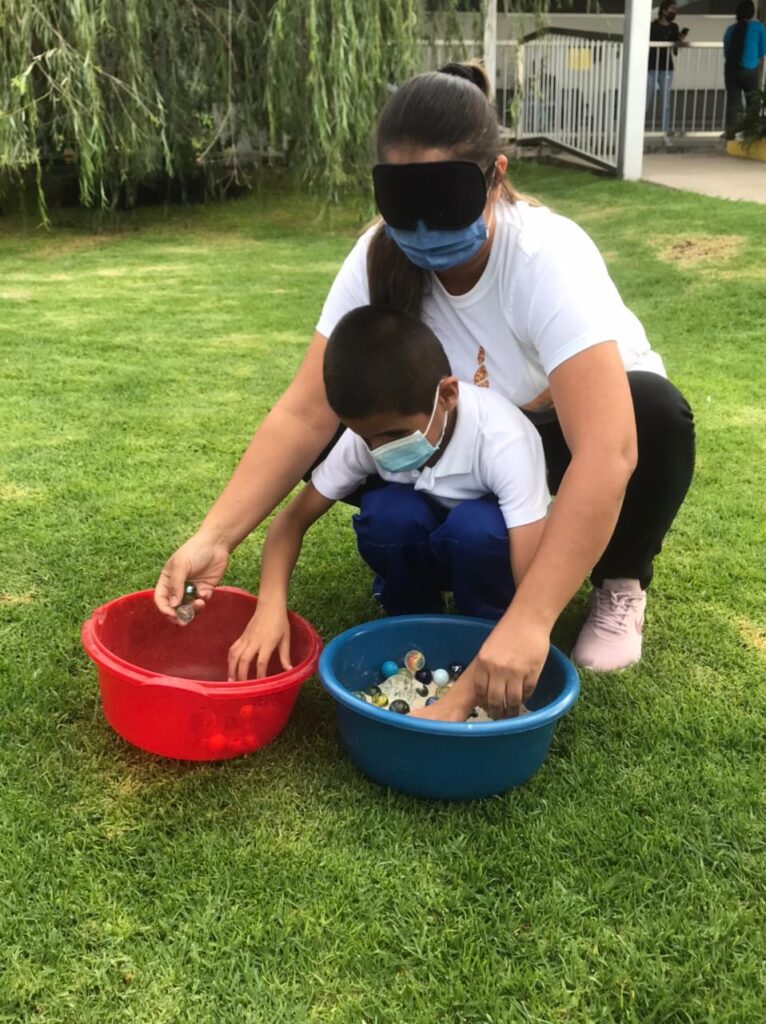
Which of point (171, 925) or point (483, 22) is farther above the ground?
point (483, 22)

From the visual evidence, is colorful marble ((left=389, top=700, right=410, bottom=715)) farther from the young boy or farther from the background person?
the background person

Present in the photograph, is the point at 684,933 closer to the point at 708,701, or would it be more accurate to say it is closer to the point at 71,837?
the point at 708,701

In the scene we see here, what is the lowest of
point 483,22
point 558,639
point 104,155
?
point 558,639

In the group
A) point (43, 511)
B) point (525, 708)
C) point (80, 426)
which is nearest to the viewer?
point (525, 708)

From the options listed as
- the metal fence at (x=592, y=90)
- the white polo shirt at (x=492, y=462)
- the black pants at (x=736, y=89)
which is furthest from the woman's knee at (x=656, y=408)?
the black pants at (x=736, y=89)

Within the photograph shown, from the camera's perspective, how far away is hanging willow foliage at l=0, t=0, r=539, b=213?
6.16m

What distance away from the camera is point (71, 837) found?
65.0 inches

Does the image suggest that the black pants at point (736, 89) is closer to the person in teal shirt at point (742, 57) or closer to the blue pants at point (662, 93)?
the person in teal shirt at point (742, 57)

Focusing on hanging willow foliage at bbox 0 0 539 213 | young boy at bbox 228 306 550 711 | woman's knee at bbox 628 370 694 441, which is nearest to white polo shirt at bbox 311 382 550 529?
young boy at bbox 228 306 550 711

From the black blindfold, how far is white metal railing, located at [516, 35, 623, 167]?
835 cm

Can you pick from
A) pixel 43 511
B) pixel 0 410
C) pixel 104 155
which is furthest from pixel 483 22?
pixel 43 511

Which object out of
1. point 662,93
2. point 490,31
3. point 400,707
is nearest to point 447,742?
point 400,707

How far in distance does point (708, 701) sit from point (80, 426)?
2497 millimetres

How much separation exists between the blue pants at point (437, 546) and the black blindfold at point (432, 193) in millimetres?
532
